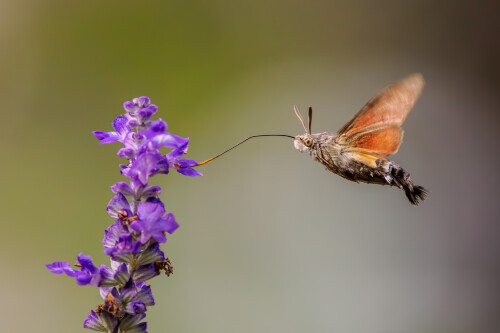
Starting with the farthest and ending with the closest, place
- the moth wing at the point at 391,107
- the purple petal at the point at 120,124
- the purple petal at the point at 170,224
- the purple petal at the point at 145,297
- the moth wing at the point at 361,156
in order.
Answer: the moth wing at the point at 361,156 → the moth wing at the point at 391,107 → the purple petal at the point at 120,124 → the purple petal at the point at 145,297 → the purple petal at the point at 170,224

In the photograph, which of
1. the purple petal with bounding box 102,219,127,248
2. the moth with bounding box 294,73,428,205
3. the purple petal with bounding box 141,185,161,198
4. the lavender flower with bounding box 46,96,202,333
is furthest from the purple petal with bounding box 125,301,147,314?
the moth with bounding box 294,73,428,205

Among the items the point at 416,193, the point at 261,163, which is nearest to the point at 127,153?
the point at 416,193

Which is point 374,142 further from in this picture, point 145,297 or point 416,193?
point 145,297

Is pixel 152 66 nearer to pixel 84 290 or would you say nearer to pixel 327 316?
pixel 84 290

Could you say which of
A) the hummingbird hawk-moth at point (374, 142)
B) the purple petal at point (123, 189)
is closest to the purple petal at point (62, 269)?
the purple petal at point (123, 189)

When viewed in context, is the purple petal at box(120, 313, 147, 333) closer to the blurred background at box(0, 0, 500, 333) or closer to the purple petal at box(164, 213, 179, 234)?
the purple petal at box(164, 213, 179, 234)

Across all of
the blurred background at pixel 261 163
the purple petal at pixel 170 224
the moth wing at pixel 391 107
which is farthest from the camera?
the blurred background at pixel 261 163

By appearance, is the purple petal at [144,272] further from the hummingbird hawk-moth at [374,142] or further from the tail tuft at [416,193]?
the tail tuft at [416,193]
